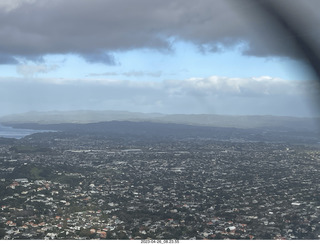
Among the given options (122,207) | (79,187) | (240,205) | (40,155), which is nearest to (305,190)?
(240,205)

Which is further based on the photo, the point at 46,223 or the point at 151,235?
the point at 46,223

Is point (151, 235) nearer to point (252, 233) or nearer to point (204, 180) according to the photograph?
point (252, 233)

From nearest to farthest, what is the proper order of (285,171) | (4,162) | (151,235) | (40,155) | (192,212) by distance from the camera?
(151,235) → (192,212) → (285,171) → (4,162) → (40,155)

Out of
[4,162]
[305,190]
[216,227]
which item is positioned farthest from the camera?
[4,162]

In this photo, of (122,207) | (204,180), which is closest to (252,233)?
(122,207)

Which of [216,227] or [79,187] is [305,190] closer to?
[216,227]

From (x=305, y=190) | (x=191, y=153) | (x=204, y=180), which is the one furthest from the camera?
(x=191, y=153)

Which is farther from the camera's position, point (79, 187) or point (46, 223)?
point (79, 187)

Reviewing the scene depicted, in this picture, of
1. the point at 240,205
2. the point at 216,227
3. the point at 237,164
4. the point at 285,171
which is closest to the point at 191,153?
the point at 237,164

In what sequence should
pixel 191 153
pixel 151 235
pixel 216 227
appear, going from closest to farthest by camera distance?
pixel 151 235, pixel 216 227, pixel 191 153
